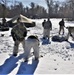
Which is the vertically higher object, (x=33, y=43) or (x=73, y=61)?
(x=33, y=43)

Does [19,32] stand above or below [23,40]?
above

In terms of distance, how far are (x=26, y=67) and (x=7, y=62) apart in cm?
124

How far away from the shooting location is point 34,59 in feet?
35.4

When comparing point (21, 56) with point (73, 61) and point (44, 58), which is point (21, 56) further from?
point (73, 61)

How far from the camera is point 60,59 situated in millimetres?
11156

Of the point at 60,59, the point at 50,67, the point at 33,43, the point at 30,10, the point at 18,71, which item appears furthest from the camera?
the point at 30,10

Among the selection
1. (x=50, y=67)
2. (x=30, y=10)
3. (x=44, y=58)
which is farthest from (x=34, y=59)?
(x=30, y=10)

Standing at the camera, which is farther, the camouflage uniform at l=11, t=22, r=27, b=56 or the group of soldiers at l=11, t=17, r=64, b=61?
the camouflage uniform at l=11, t=22, r=27, b=56

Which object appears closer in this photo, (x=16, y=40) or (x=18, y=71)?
(x=18, y=71)

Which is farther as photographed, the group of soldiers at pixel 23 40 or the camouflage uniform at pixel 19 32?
the camouflage uniform at pixel 19 32

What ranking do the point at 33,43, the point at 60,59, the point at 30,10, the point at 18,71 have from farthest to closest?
the point at 30,10
the point at 60,59
the point at 33,43
the point at 18,71

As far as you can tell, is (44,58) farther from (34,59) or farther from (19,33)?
(19,33)

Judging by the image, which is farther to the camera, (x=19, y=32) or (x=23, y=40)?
(x=23, y=40)

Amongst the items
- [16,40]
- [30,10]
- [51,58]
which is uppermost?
[16,40]
